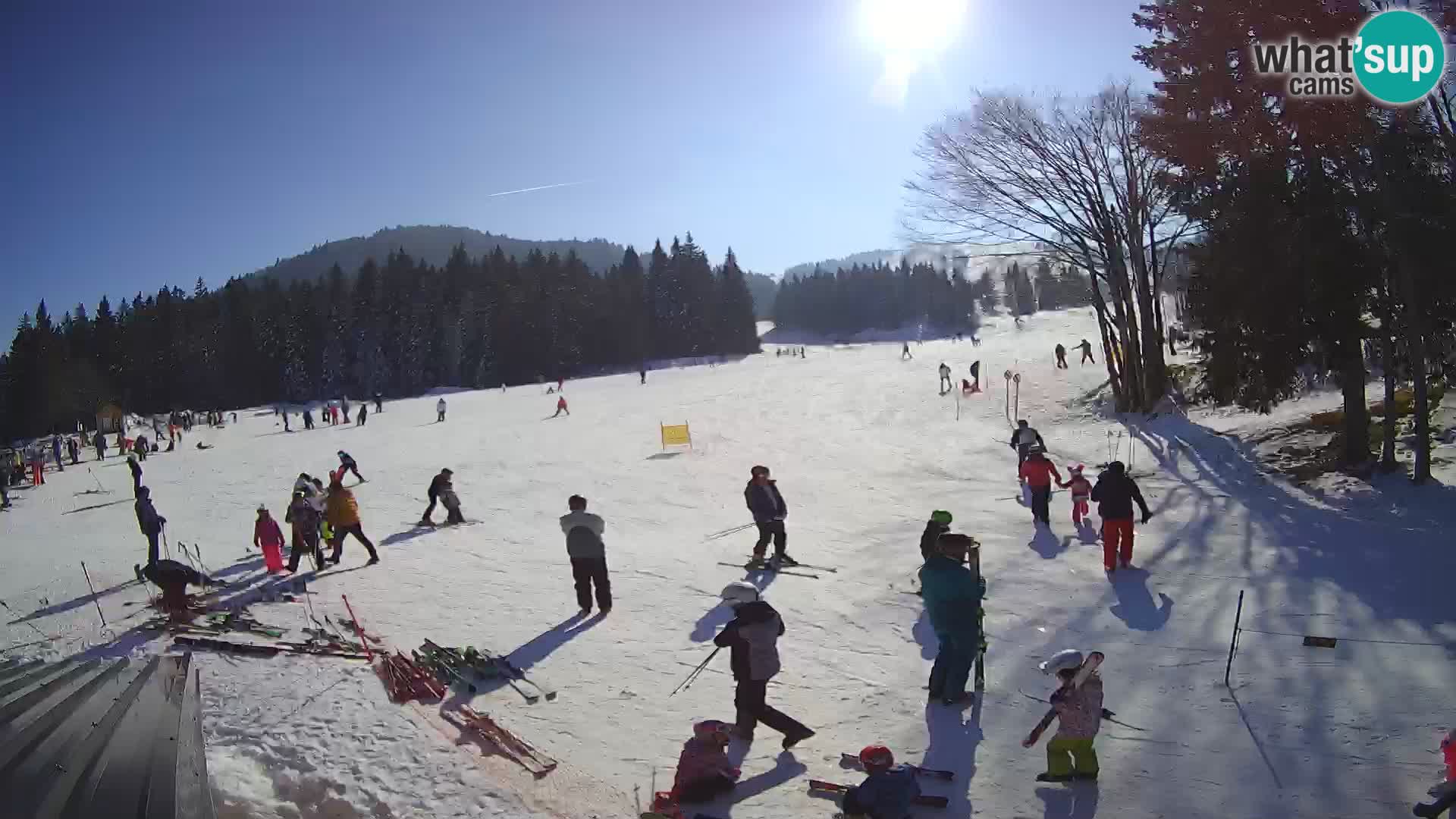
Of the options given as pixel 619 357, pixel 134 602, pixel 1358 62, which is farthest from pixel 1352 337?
pixel 619 357

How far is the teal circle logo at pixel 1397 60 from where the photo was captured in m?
12.0

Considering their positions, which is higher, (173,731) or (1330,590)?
(173,731)

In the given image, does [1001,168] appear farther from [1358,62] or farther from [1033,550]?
[1033,550]

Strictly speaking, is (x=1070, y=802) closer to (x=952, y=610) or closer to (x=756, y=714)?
(x=952, y=610)

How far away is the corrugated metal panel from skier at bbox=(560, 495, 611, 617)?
4386 mm

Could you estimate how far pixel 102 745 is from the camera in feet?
17.7

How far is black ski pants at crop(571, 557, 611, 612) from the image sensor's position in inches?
417

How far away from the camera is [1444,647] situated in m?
7.95

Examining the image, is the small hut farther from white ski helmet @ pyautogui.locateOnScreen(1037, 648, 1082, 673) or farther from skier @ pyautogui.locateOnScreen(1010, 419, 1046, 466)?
white ski helmet @ pyautogui.locateOnScreen(1037, 648, 1082, 673)

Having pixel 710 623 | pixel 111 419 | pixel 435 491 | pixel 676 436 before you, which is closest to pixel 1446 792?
pixel 710 623

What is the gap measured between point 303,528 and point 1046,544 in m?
12.0

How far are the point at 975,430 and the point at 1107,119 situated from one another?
31.9ft

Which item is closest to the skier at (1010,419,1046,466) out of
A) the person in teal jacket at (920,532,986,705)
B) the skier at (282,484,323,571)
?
the person in teal jacket at (920,532,986,705)

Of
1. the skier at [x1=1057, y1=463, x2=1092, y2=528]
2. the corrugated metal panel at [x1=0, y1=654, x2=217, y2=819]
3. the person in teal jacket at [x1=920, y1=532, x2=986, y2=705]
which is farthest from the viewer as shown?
the skier at [x1=1057, y1=463, x2=1092, y2=528]
